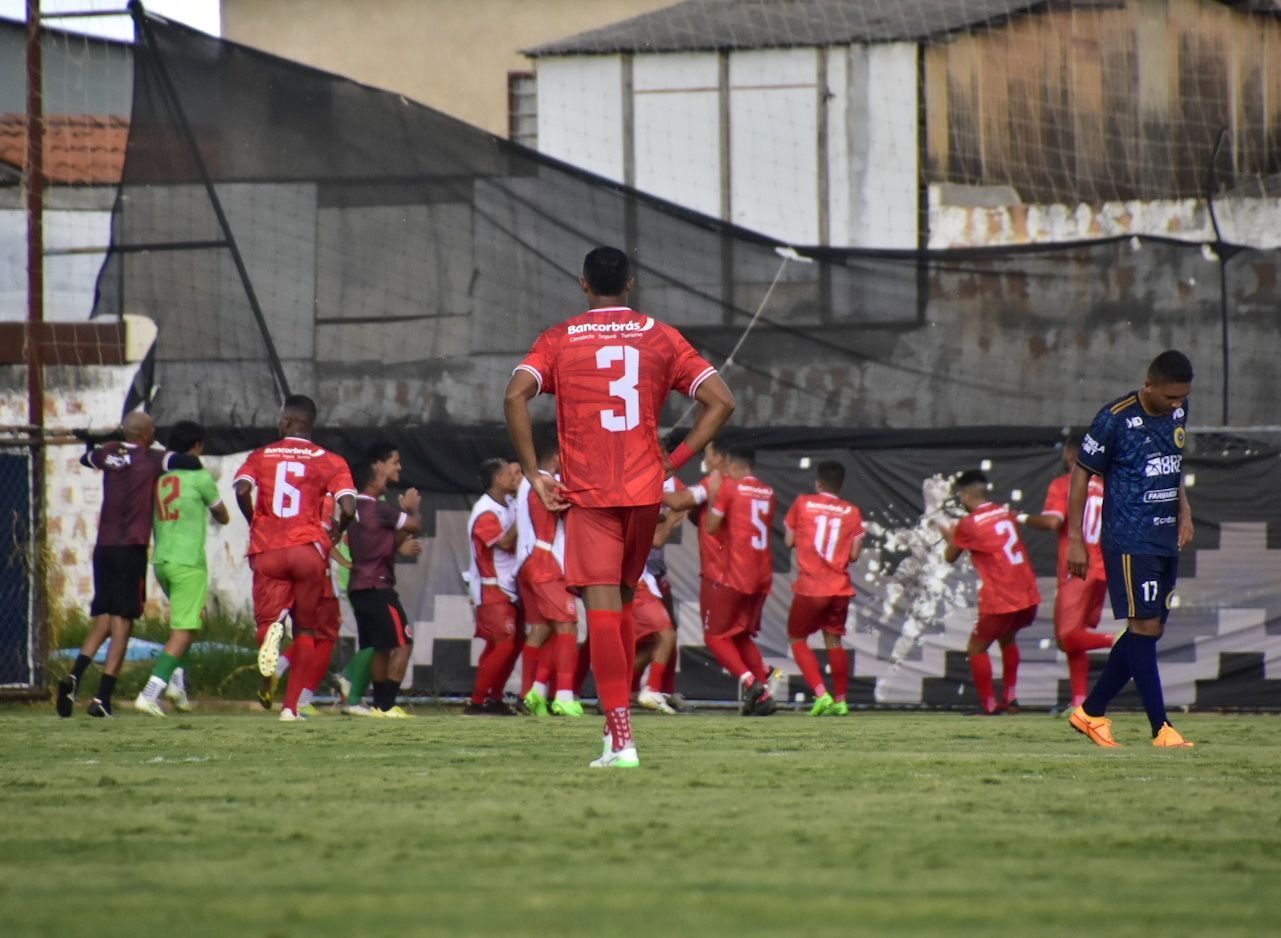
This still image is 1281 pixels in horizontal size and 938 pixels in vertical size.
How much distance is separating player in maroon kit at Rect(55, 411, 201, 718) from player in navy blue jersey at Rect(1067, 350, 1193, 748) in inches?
275

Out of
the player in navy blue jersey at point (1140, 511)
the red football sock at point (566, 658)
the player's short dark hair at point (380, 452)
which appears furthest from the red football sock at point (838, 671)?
the player in navy blue jersey at point (1140, 511)

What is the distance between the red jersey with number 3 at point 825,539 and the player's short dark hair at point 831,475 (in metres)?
0.08

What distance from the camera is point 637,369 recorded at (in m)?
7.24

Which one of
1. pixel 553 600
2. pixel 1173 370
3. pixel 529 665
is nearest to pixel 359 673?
pixel 529 665

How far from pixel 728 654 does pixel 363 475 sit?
3.21 meters

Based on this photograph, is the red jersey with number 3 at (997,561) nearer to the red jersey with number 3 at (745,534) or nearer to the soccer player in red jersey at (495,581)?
the red jersey with number 3 at (745,534)

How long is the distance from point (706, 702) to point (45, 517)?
5.60m

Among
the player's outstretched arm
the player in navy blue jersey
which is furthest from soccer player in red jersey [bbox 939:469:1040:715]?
the player's outstretched arm

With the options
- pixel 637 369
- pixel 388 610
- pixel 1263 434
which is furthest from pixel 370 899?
pixel 1263 434

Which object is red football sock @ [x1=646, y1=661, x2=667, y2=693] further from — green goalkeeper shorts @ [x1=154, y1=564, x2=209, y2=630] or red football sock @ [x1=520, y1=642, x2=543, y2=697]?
green goalkeeper shorts @ [x1=154, y1=564, x2=209, y2=630]

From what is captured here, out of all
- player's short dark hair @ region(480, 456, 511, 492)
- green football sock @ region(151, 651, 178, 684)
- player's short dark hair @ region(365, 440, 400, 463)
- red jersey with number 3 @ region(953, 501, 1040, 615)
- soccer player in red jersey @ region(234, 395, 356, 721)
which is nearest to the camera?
soccer player in red jersey @ region(234, 395, 356, 721)

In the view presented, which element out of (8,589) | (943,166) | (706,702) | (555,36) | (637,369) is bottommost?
(706,702)

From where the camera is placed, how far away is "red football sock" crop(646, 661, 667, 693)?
14.6 m

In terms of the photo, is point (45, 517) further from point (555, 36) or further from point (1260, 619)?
point (555, 36)
